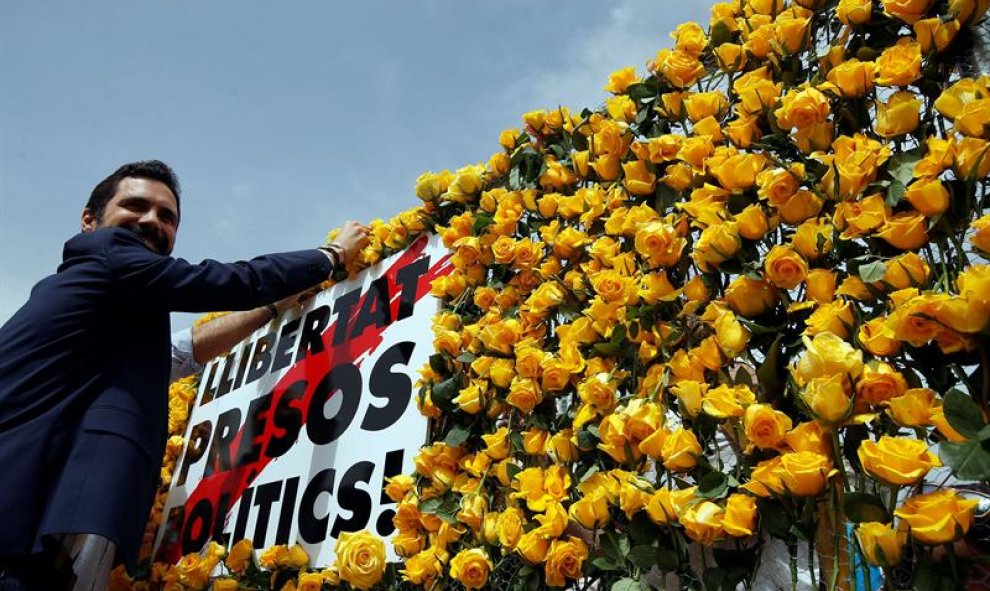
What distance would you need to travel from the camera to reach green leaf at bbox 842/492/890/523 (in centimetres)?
90

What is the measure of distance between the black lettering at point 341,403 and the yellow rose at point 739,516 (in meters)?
1.31

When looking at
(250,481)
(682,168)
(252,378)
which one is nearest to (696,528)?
(682,168)

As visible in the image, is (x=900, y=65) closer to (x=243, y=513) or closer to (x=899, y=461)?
(x=899, y=461)

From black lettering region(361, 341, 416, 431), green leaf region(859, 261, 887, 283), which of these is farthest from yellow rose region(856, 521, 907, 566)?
black lettering region(361, 341, 416, 431)

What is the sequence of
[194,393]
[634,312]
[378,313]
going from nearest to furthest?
1. [634,312]
2. [378,313]
3. [194,393]

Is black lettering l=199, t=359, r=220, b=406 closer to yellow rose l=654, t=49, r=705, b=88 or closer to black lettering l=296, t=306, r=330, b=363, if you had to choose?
black lettering l=296, t=306, r=330, b=363

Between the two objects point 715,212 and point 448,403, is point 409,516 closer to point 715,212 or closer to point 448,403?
point 448,403

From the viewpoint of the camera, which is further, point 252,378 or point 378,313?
point 252,378

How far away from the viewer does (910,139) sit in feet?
3.81

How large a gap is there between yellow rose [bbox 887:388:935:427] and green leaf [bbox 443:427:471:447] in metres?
0.98

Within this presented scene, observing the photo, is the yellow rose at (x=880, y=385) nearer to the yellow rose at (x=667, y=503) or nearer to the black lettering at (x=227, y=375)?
the yellow rose at (x=667, y=503)

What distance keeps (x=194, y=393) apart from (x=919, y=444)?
9.43 feet

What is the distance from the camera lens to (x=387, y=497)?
1.82 m

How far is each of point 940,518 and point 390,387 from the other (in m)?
1.47
